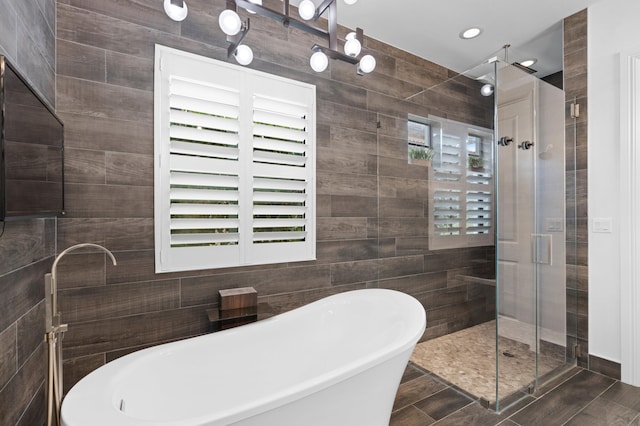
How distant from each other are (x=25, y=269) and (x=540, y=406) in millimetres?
2976

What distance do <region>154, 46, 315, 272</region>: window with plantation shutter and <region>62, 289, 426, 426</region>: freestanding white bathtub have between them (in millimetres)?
565

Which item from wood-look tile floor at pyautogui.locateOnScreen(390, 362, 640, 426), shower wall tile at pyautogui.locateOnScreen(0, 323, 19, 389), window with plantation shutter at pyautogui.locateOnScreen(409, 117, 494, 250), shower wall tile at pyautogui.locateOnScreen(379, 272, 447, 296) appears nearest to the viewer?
shower wall tile at pyautogui.locateOnScreen(0, 323, 19, 389)

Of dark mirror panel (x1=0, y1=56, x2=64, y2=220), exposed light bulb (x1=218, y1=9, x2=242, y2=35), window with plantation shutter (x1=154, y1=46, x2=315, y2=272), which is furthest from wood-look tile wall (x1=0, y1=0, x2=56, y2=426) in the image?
exposed light bulb (x1=218, y1=9, x2=242, y2=35)

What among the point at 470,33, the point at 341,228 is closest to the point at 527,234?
the point at 341,228

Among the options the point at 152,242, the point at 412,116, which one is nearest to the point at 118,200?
the point at 152,242

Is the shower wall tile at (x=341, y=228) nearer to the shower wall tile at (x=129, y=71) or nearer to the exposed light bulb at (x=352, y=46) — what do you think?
the exposed light bulb at (x=352, y=46)

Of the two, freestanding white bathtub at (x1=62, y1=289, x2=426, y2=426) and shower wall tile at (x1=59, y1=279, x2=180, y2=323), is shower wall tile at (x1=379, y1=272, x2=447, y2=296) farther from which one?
shower wall tile at (x1=59, y1=279, x2=180, y2=323)

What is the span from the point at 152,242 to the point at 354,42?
63.8 inches

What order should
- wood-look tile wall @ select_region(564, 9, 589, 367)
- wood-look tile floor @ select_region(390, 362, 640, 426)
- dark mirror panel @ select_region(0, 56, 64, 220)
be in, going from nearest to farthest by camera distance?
dark mirror panel @ select_region(0, 56, 64, 220) < wood-look tile floor @ select_region(390, 362, 640, 426) < wood-look tile wall @ select_region(564, 9, 589, 367)

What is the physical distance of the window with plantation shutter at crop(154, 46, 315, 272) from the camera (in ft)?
6.26

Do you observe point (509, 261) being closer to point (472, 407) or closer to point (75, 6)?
point (472, 407)

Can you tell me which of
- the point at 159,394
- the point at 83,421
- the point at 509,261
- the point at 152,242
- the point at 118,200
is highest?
the point at 118,200

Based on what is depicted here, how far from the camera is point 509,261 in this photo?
85.5 inches

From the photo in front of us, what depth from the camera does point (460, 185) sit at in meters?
2.55
